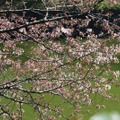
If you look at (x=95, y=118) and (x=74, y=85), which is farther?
(x=74, y=85)

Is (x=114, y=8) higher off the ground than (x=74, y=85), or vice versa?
(x=74, y=85)

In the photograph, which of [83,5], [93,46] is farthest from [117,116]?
[83,5]

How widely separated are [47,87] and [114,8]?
1607cm

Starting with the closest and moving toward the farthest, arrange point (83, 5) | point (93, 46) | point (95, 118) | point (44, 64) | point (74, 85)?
point (95, 118)
point (74, 85)
point (44, 64)
point (93, 46)
point (83, 5)

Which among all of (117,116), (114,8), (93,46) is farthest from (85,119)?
(114,8)

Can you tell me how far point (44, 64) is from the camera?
668 centimetres

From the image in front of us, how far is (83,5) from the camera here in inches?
315

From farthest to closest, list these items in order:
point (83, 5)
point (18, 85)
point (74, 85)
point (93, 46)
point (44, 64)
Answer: point (83, 5) < point (93, 46) < point (44, 64) < point (74, 85) < point (18, 85)

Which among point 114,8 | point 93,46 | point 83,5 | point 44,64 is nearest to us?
point 44,64

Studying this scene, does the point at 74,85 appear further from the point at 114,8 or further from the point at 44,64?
the point at 114,8

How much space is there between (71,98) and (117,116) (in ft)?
16.9

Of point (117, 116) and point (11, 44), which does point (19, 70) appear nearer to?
point (11, 44)

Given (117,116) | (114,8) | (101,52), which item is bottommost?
(114,8)

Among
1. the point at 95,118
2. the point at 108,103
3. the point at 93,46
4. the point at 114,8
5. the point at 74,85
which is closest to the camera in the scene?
the point at 95,118
